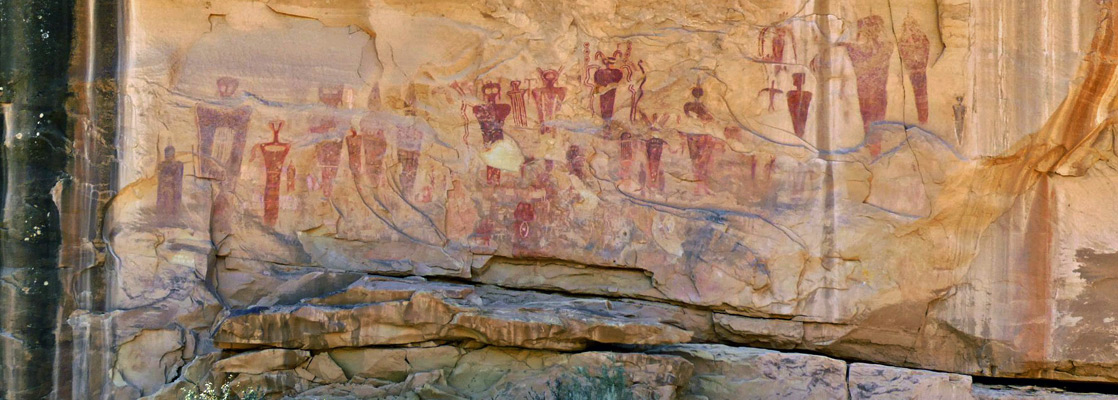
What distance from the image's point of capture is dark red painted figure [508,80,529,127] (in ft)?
21.0

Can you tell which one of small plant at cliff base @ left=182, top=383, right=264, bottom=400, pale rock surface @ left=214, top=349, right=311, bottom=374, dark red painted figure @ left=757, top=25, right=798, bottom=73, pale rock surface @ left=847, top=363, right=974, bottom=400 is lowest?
small plant at cliff base @ left=182, top=383, right=264, bottom=400

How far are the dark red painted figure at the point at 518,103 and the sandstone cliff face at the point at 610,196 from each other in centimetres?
1

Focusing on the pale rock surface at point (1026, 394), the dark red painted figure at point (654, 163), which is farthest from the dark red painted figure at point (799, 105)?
the pale rock surface at point (1026, 394)

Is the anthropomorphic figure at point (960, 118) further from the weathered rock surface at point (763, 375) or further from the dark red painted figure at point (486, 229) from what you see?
the dark red painted figure at point (486, 229)

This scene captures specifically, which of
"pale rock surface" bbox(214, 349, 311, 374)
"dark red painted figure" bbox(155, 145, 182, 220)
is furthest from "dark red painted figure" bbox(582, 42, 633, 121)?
"dark red painted figure" bbox(155, 145, 182, 220)

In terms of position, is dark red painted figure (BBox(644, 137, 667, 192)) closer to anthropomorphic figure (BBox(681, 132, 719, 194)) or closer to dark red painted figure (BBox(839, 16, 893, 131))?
anthropomorphic figure (BBox(681, 132, 719, 194))

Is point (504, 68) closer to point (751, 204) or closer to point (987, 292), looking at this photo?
point (751, 204)

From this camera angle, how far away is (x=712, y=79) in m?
6.34

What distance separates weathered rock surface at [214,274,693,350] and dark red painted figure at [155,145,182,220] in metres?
0.90

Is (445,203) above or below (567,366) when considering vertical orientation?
above

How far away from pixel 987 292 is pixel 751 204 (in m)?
1.51

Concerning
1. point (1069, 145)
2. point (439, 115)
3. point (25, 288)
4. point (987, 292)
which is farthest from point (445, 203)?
point (1069, 145)

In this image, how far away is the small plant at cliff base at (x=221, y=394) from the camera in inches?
221

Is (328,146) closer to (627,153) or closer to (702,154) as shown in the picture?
(627,153)
